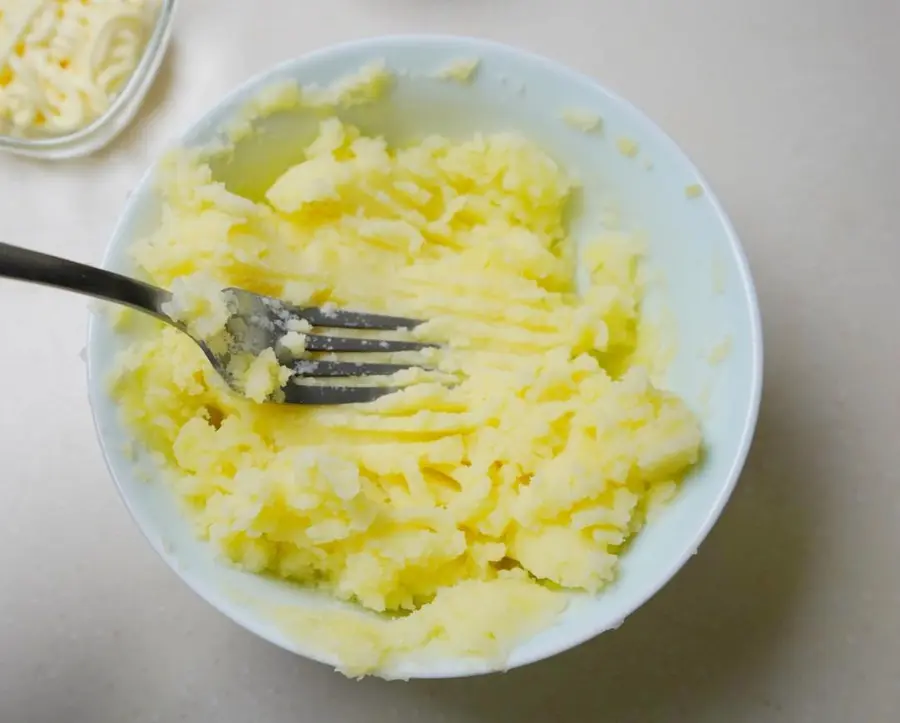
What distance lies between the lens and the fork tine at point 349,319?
3.66ft

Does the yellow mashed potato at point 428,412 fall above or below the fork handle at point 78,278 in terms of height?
below

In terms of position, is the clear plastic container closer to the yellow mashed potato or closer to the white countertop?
the white countertop

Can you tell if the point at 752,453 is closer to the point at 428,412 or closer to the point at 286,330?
the point at 428,412

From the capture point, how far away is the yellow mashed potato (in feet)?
3.27

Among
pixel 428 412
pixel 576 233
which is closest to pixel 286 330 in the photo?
pixel 428 412

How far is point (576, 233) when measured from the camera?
127 centimetres

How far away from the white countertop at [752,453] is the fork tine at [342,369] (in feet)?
1.51

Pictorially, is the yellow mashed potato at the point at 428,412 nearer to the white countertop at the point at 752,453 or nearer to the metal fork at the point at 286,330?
the metal fork at the point at 286,330

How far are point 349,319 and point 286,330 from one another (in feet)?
0.30

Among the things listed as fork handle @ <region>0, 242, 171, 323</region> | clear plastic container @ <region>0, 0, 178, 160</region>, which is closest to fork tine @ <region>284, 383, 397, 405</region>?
fork handle @ <region>0, 242, 171, 323</region>

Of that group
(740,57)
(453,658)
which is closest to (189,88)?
(740,57)

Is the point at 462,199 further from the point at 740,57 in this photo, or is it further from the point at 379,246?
the point at 740,57

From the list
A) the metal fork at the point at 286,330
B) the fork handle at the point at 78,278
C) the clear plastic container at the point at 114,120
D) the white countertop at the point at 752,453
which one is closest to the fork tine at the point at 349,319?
the metal fork at the point at 286,330

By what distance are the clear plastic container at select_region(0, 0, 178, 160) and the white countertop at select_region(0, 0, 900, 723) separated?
3 cm
